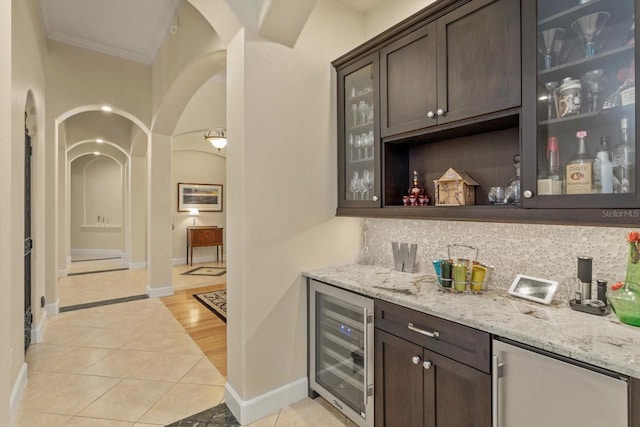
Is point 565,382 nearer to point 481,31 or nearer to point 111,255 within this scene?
point 481,31

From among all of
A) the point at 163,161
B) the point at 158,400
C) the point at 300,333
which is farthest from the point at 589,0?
the point at 163,161

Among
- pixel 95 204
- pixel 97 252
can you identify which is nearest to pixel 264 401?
pixel 97 252

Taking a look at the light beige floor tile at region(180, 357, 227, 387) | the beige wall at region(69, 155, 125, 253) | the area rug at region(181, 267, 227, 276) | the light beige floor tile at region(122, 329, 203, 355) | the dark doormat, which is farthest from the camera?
the beige wall at region(69, 155, 125, 253)

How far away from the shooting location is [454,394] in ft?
4.68

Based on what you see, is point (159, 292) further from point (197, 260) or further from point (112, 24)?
point (112, 24)

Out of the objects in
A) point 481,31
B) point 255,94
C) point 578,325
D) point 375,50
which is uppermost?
point 375,50

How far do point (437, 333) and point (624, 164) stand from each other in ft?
3.29

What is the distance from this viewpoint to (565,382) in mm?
1120

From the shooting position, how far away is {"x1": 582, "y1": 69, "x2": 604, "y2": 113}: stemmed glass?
133 centimetres

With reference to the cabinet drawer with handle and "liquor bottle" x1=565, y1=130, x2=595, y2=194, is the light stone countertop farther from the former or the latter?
"liquor bottle" x1=565, y1=130, x2=595, y2=194

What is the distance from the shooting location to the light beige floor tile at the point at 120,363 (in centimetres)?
272

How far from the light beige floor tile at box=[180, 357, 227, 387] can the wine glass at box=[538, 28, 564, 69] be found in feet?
9.54

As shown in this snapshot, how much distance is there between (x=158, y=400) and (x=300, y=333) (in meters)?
1.12

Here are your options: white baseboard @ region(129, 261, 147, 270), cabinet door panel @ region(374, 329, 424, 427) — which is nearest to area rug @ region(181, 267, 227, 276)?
white baseboard @ region(129, 261, 147, 270)
